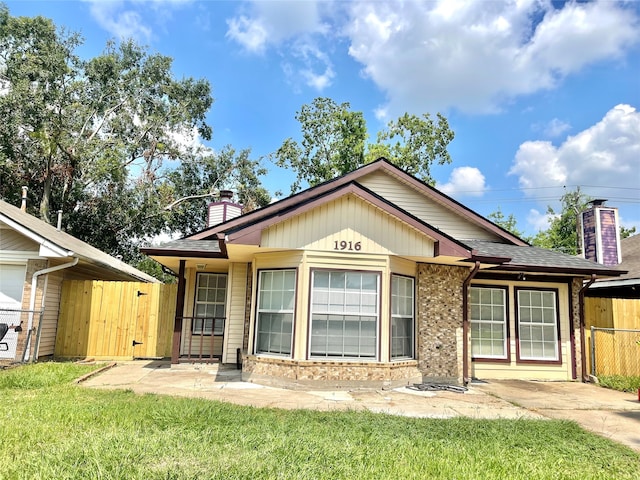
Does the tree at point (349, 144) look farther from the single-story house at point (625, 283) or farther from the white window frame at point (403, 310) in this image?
the white window frame at point (403, 310)

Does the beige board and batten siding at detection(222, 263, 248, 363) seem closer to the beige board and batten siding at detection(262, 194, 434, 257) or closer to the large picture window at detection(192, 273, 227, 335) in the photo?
the large picture window at detection(192, 273, 227, 335)

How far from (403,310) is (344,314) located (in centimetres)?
146

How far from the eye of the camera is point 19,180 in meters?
24.0

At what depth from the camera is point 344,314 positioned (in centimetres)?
875

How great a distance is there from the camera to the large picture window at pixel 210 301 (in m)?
12.0

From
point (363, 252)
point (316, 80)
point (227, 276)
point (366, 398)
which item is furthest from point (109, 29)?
point (366, 398)

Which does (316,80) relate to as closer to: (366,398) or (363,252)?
(363,252)

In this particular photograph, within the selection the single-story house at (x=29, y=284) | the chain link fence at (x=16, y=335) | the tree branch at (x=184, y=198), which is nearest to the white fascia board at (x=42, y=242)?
the single-story house at (x=29, y=284)

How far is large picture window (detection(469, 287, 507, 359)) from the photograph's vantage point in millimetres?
10758

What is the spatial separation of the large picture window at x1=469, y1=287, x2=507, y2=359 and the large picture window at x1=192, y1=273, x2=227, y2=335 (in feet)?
21.2

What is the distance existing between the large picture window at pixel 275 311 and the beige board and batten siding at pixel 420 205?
429 centimetres

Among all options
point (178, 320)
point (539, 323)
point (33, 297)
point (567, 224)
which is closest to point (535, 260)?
point (539, 323)

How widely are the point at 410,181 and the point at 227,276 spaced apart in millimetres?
5618

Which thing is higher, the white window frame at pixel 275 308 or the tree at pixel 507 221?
the tree at pixel 507 221
